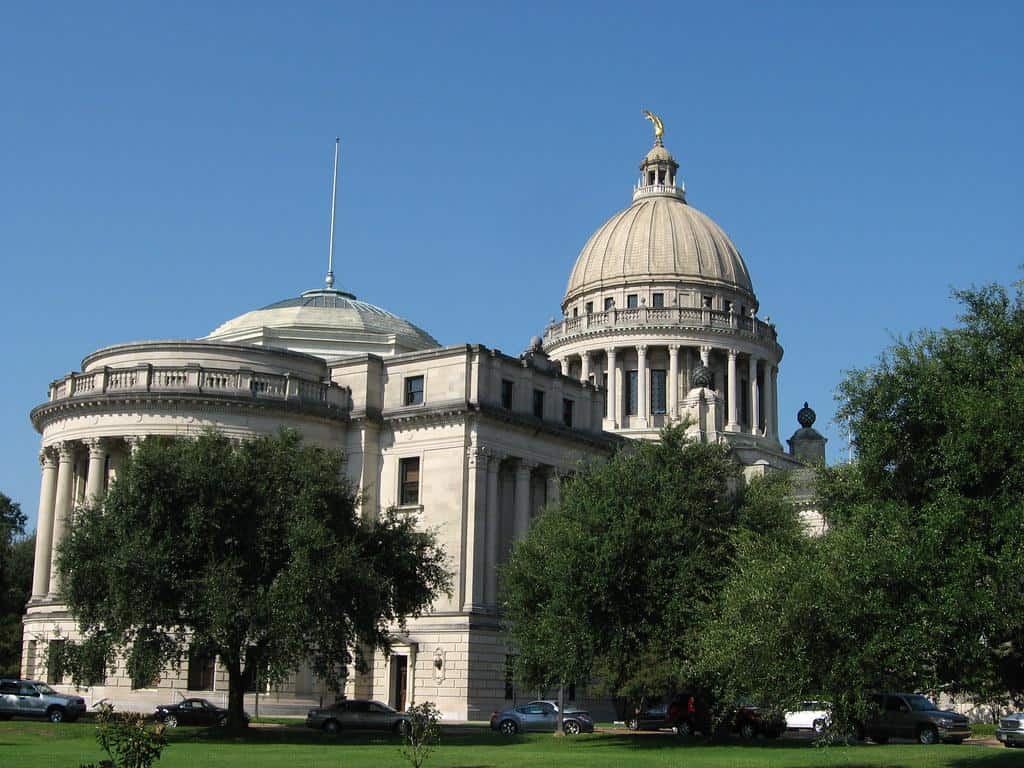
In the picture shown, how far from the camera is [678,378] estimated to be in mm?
102500

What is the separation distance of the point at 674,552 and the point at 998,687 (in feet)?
53.9

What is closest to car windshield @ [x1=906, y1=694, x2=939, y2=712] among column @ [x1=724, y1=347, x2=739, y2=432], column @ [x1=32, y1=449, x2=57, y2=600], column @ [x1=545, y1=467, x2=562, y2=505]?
column @ [x1=545, y1=467, x2=562, y2=505]

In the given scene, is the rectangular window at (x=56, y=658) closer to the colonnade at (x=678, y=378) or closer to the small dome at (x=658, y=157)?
the colonnade at (x=678, y=378)

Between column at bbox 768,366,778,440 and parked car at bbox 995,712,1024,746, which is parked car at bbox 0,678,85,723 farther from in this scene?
column at bbox 768,366,778,440

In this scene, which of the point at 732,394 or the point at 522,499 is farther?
the point at 732,394

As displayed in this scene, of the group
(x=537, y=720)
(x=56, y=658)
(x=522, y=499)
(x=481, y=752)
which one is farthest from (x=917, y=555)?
(x=522, y=499)

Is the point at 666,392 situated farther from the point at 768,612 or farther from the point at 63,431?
the point at 768,612

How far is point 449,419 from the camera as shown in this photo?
209ft

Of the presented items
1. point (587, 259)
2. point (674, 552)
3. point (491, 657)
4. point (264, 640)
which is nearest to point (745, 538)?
point (674, 552)

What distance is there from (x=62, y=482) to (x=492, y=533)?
21.6 metres

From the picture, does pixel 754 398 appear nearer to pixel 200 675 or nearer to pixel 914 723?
pixel 200 675

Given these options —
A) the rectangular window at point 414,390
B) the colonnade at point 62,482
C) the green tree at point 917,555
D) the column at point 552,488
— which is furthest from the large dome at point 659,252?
the green tree at point 917,555

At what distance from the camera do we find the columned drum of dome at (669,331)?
102 metres

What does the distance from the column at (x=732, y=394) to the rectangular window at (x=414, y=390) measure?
41.7 m
